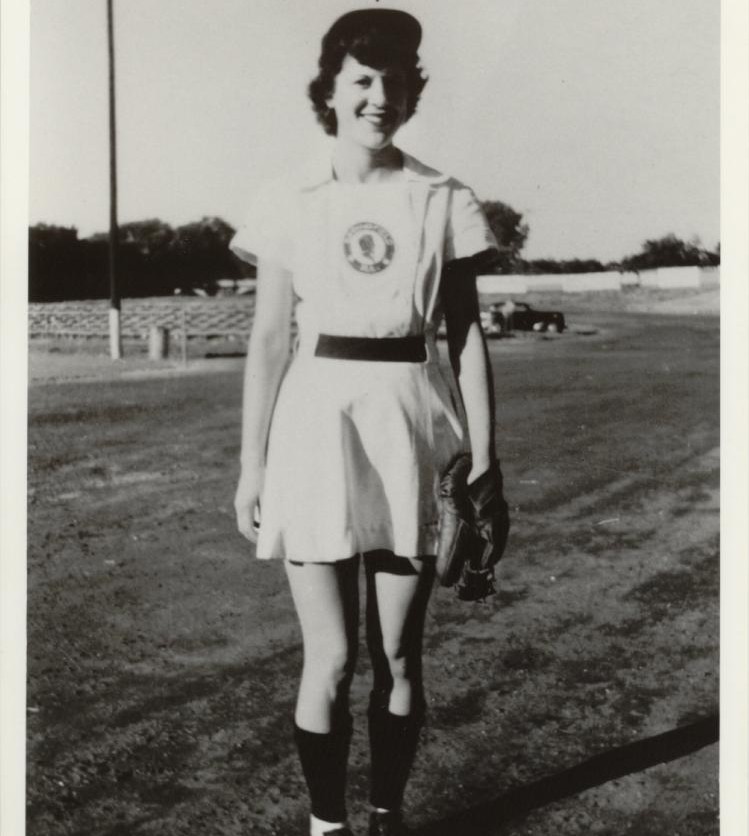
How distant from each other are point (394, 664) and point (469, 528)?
25cm

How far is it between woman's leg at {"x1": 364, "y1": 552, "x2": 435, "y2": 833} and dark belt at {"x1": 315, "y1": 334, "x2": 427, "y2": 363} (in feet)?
1.00

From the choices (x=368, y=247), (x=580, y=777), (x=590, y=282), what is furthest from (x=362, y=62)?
(x=580, y=777)

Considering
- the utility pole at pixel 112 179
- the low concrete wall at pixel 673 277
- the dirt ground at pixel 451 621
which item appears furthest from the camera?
the low concrete wall at pixel 673 277

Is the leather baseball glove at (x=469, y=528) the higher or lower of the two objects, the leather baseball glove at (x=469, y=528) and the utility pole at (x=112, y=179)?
the lower

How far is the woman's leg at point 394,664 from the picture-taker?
4.73 feet

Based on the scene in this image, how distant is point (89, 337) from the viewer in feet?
6.26

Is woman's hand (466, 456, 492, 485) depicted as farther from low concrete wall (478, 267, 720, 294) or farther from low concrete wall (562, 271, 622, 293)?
low concrete wall (562, 271, 622, 293)

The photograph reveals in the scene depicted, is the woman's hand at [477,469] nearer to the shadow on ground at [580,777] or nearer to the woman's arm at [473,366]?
the woman's arm at [473,366]

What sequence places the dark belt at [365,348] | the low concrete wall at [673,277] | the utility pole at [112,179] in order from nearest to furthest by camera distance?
the dark belt at [365,348] < the utility pole at [112,179] < the low concrete wall at [673,277]

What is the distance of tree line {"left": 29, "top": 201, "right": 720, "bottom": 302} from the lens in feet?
5.54

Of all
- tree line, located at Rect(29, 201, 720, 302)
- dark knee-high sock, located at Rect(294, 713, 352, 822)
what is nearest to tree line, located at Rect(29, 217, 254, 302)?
tree line, located at Rect(29, 201, 720, 302)

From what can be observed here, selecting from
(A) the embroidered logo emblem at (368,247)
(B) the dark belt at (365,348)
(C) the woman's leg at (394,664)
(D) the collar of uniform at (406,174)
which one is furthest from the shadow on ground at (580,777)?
(D) the collar of uniform at (406,174)

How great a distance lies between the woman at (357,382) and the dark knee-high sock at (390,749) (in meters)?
0.04

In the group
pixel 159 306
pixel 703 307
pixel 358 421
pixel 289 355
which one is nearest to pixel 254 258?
pixel 289 355
